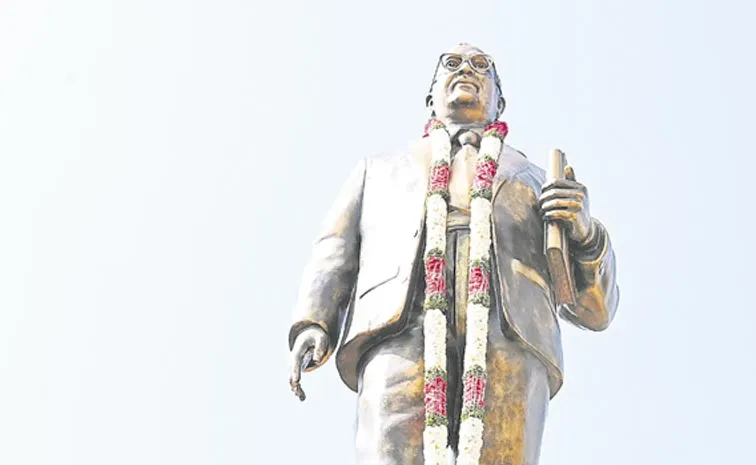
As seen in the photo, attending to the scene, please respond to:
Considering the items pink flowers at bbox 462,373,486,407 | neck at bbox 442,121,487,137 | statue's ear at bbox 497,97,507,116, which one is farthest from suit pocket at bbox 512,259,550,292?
statue's ear at bbox 497,97,507,116

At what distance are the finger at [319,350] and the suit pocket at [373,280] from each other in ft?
0.91

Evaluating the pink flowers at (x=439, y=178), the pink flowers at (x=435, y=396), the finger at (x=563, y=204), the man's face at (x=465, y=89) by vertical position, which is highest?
the man's face at (x=465, y=89)

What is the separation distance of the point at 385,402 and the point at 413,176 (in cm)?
139

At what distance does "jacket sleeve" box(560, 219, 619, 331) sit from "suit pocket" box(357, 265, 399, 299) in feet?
2.96

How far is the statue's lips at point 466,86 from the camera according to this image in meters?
9.18

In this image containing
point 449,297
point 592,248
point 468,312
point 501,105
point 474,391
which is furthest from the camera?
point 501,105

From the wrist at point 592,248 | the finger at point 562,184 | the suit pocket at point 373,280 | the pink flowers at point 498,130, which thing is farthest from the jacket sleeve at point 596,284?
the suit pocket at point 373,280

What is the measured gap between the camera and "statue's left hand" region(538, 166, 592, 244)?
26.9 ft

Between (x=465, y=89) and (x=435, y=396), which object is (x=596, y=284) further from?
(x=465, y=89)

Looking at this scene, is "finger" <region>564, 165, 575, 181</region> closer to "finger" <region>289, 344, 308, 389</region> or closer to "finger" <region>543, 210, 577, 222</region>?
"finger" <region>543, 210, 577, 222</region>

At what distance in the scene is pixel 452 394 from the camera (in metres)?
8.02

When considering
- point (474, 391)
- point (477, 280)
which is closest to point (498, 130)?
point (477, 280)

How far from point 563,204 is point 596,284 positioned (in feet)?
1.69

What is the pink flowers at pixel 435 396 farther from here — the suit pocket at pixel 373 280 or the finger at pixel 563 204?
the finger at pixel 563 204
